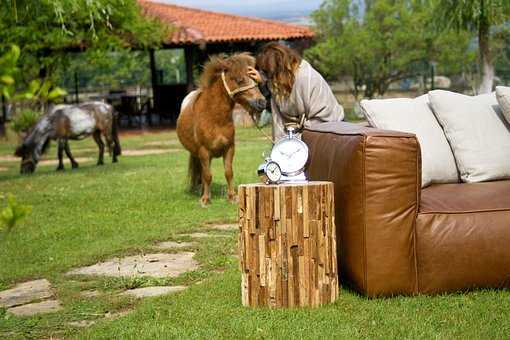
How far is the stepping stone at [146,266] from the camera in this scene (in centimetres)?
613

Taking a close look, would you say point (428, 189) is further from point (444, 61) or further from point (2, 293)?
point (444, 61)

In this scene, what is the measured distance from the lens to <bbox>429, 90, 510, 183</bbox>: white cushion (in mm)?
5648

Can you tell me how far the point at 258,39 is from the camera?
27.3 m

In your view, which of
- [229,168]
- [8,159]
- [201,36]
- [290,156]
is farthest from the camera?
[201,36]

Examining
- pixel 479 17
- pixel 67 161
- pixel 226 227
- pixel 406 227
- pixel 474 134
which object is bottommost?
pixel 67 161

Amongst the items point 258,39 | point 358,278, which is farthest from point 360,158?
point 258,39

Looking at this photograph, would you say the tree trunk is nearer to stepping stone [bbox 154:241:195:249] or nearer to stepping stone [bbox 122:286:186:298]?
stepping stone [bbox 154:241:195:249]

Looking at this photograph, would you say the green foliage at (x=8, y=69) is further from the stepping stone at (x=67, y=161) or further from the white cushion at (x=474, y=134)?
the stepping stone at (x=67, y=161)

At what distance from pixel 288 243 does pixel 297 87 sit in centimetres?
238

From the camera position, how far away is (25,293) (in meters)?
5.71

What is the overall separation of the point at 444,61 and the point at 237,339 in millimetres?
26341

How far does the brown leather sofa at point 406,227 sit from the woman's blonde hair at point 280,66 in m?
1.82

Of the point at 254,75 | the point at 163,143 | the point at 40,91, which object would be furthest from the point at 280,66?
the point at 163,143

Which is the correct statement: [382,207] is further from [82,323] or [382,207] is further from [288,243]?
[82,323]
